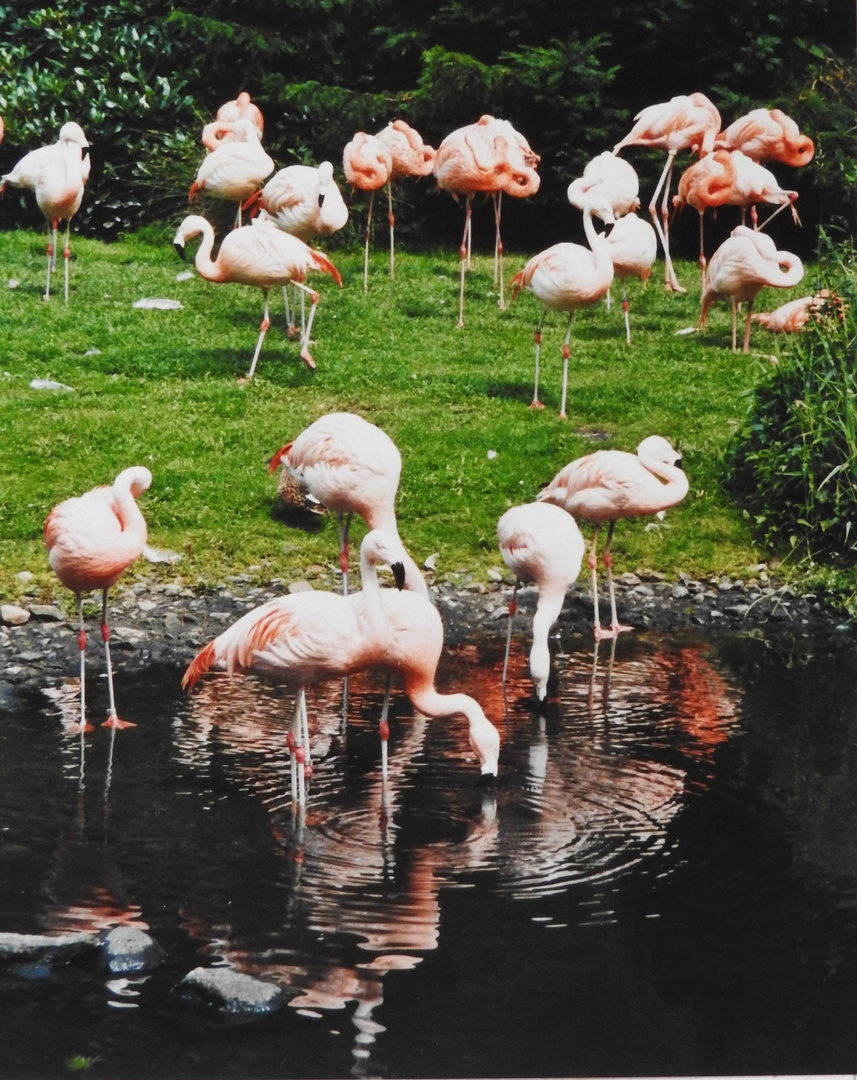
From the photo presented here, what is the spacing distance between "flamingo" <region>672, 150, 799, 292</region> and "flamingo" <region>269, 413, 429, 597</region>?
3.44 m

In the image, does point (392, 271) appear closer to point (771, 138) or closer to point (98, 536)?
point (771, 138)

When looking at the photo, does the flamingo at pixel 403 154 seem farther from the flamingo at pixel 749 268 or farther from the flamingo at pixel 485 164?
the flamingo at pixel 749 268

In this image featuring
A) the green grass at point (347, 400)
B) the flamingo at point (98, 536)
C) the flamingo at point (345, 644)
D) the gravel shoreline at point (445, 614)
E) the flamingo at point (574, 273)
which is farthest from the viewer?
the flamingo at point (574, 273)

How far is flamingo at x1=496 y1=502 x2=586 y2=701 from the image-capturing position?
4.37 metres

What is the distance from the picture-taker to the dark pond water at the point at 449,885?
8.84ft

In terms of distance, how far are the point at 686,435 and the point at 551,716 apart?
2133 mm

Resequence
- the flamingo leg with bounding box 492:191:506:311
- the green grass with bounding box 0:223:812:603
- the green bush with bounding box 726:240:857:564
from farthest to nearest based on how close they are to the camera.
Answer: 1. the flamingo leg with bounding box 492:191:506:311
2. the green grass with bounding box 0:223:812:603
3. the green bush with bounding box 726:240:857:564

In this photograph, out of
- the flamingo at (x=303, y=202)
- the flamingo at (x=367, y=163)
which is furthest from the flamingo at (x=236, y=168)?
the flamingo at (x=367, y=163)

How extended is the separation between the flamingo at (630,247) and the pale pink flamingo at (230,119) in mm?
1653

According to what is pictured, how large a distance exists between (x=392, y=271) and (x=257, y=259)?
1.64 metres

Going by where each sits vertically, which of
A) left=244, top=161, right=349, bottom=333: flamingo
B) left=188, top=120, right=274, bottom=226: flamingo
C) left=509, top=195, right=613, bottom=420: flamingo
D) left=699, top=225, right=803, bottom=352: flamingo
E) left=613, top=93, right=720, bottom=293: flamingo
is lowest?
left=509, top=195, right=613, bottom=420: flamingo

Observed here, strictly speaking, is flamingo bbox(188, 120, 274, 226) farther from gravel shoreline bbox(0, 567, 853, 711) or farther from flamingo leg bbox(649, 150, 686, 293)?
gravel shoreline bbox(0, 567, 853, 711)

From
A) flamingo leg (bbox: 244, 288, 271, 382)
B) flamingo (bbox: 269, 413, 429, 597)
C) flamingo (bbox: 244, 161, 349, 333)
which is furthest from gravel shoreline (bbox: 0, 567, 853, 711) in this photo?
flamingo (bbox: 244, 161, 349, 333)

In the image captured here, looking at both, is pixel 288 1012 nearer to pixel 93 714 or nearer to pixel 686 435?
pixel 93 714
